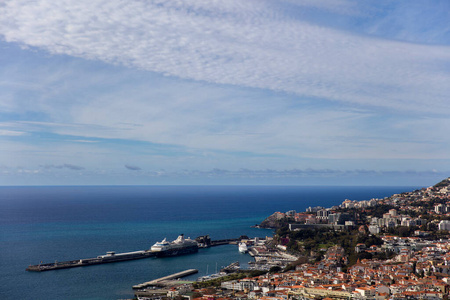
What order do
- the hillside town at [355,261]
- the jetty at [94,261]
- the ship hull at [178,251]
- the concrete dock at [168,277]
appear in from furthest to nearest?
1. the ship hull at [178,251]
2. the jetty at [94,261]
3. the concrete dock at [168,277]
4. the hillside town at [355,261]

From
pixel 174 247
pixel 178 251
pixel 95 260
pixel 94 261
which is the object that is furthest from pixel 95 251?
pixel 178 251

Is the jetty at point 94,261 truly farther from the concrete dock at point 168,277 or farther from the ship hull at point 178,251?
the concrete dock at point 168,277

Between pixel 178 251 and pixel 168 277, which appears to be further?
pixel 178 251

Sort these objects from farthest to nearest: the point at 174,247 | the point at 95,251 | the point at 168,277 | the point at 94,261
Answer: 1. the point at 174,247
2. the point at 95,251
3. the point at 94,261
4. the point at 168,277

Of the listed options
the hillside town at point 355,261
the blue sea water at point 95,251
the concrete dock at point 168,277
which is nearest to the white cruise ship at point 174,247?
the blue sea water at point 95,251

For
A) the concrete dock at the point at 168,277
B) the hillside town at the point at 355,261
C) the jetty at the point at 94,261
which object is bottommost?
the concrete dock at the point at 168,277

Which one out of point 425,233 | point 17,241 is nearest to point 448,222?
point 425,233

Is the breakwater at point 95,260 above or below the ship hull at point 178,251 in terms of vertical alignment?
above

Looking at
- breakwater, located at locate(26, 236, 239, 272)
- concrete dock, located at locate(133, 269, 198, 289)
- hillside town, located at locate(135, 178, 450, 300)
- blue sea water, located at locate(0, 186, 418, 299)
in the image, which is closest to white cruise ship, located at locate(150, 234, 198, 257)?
breakwater, located at locate(26, 236, 239, 272)

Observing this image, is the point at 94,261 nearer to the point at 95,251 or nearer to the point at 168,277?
the point at 95,251
